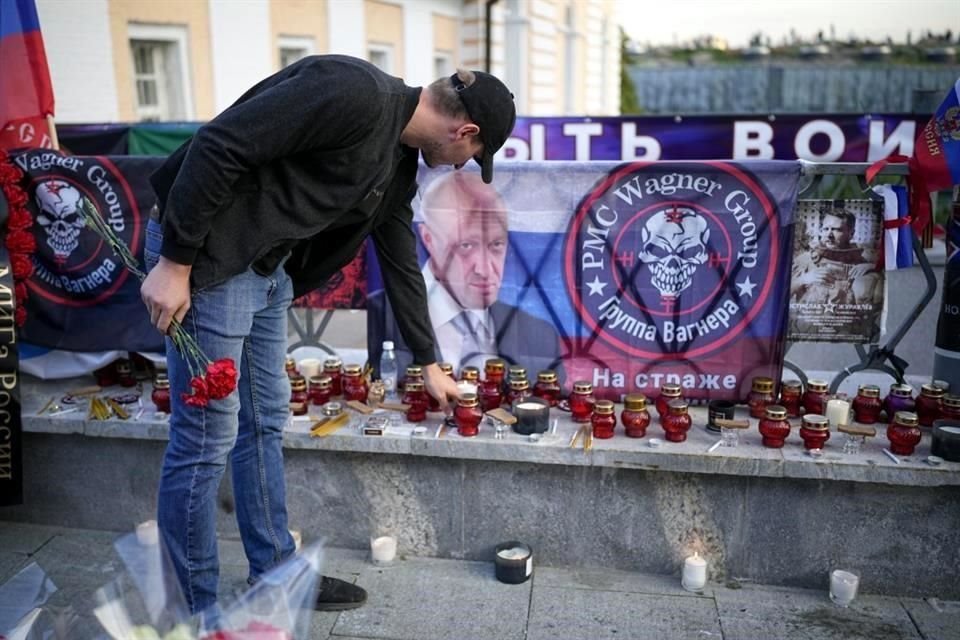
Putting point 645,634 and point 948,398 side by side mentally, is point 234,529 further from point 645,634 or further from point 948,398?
point 948,398

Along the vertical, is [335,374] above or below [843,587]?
above

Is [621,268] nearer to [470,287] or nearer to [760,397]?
[470,287]

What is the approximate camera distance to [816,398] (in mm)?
3492

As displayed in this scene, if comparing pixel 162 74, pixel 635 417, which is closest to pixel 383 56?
pixel 162 74

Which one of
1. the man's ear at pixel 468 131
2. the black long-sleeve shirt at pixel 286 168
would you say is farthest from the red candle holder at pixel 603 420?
the man's ear at pixel 468 131

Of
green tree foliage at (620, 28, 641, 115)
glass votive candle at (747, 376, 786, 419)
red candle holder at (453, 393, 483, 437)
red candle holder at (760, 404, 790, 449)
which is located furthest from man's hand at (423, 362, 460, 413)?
A: green tree foliage at (620, 28, 641, 115)

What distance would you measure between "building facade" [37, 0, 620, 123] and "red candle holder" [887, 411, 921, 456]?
798 cm

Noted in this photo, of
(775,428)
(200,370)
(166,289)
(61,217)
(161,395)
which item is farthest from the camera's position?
(61,217)

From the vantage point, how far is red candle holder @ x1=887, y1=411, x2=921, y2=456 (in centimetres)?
309

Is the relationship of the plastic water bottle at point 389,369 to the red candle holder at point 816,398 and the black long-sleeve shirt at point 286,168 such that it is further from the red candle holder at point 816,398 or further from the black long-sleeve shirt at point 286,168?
the red candle holder at point 816,398

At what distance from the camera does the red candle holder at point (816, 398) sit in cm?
349

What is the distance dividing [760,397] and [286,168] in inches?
87.8

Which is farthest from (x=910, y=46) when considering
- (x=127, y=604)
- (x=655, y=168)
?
(x=127, y=604)

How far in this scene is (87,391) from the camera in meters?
3.86
